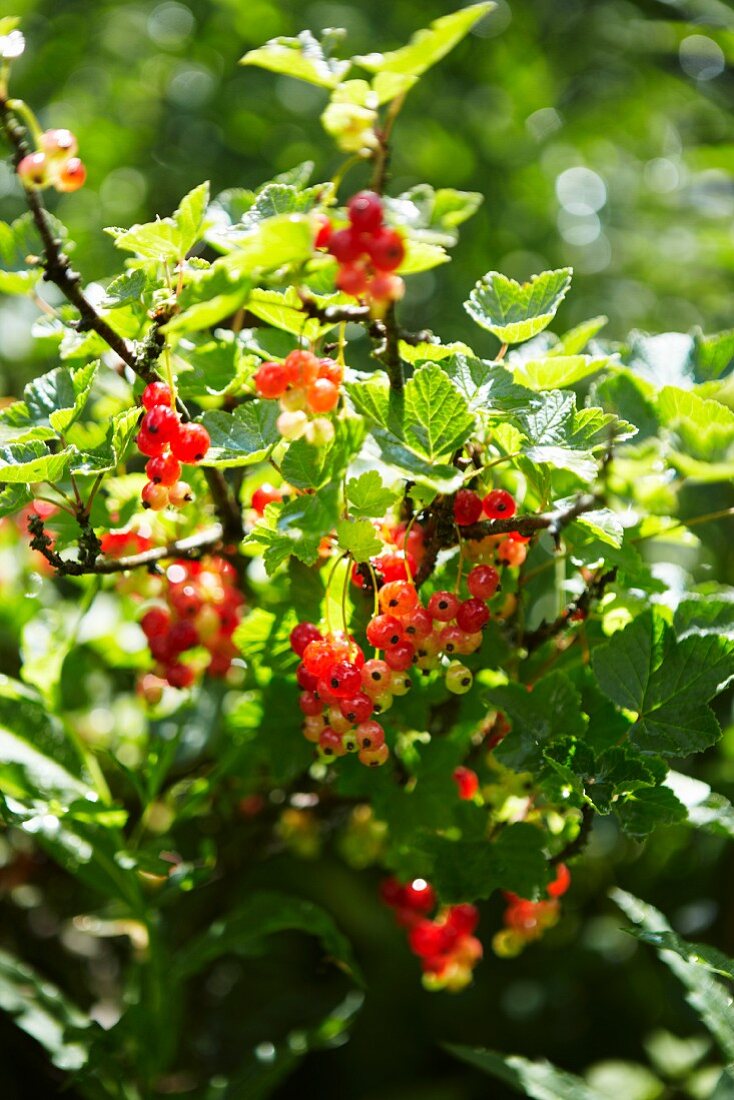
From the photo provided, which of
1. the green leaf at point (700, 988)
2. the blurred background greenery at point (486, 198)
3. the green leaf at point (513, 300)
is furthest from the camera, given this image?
the blurred background greenery at point (486, 198)

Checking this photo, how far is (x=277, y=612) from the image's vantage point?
871 mm

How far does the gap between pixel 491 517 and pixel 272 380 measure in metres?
0.21

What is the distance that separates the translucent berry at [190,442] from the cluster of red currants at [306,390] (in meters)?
0.06

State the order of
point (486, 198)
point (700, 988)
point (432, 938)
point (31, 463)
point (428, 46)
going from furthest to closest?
point (486, 198), point (432, 938), point (700, 988), point (31, 463), point (428, 46)

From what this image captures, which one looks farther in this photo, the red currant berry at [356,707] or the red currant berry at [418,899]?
the red currant berry at [418,899]

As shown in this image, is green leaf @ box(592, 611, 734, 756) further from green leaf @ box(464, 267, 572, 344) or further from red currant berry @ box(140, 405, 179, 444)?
red currant berry @ box(140, 405, 179, 444)

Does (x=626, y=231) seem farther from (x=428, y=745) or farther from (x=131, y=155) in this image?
(x=428, y=745)

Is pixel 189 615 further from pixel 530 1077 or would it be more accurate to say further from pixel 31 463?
pixel 530 1077

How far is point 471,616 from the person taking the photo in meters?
0.75

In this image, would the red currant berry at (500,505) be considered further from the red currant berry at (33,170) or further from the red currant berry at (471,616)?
the red currant berry at (33,170)

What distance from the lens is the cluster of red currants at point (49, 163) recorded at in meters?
0.73

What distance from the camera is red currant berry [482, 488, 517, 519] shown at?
0.77 m

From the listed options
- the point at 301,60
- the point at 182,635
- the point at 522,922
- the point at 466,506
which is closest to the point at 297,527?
the point at 466,506

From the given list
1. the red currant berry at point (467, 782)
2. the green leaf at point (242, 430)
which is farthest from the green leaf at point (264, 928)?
the green leaf at point (242, 430)
